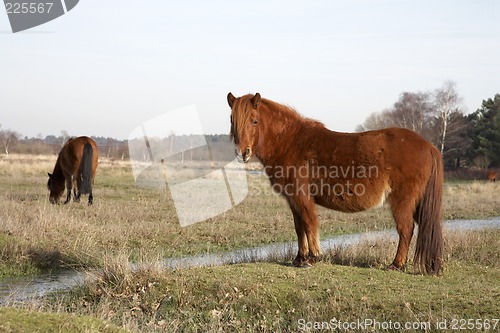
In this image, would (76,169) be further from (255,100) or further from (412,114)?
(412,114)

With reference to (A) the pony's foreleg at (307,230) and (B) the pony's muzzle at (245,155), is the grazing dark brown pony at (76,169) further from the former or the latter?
(A) the pony's foreleg at (307,230)

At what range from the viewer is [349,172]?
7.92m

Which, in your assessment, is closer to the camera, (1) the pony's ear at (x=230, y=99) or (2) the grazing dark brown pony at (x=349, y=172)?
(2) the grazing dark brown pony at (x=349, y=172)

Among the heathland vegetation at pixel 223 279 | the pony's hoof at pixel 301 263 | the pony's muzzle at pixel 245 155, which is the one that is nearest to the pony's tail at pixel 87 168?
the heathland vegetation at pixel 223 279

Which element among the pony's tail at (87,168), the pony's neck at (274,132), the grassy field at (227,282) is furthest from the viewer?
the pony's tail at (87,168)

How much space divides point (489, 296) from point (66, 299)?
5744mm

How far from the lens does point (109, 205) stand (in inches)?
647

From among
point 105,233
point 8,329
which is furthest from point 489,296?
point 105,233

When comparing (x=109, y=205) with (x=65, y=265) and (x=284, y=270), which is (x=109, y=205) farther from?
(x=284, y=270)

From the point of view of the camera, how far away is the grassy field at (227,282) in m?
6.62

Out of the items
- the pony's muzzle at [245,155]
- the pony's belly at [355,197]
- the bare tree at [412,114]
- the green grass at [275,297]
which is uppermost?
the bare tree at [412,114]

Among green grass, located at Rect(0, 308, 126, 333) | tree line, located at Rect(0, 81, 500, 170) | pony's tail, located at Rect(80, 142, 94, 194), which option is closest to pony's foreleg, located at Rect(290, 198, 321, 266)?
green grass, located at Rect(0, 308, 126, 333)

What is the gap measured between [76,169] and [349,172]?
12526 millimetres

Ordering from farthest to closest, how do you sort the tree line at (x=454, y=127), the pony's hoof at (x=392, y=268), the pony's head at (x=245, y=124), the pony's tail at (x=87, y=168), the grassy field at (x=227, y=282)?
the tree line at (x=454, y=127), the pony's tail at (x=87, y=168), the pony's hoof at (x=392, y=268), the pony's head at (x=245, y=124), the grassy field at (x=227, y=282)
